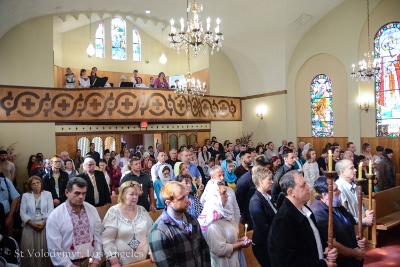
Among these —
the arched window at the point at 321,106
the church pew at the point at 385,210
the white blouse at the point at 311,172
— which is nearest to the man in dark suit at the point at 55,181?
the white blouse at the point at 311,172

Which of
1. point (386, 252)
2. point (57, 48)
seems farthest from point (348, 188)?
point (57, 48)

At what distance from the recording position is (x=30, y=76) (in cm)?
1052

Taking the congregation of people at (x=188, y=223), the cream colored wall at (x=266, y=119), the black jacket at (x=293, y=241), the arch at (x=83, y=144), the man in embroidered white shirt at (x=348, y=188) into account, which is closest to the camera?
the black jacket at (x=293, y=241)

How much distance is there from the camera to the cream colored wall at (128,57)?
13.6 meters

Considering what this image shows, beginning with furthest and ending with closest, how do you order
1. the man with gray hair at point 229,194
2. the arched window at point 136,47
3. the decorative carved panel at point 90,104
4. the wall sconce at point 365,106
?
the arched window at point 136,47
the wall sconce at point 365,106
the decorative carved panel at point 90,104
the man with gray hair at point 229,194

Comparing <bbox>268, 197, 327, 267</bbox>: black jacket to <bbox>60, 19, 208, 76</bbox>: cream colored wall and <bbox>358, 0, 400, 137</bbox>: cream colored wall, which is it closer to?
<bbox>358, 0, 400, 137</bbox>: cream colored wall

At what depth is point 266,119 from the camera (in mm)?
14086

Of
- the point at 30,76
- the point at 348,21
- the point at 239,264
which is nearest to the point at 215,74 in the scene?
the point at 348,21

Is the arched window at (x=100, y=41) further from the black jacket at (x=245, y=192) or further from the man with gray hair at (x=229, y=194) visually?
the man with gray hair at (x=229, y=194)

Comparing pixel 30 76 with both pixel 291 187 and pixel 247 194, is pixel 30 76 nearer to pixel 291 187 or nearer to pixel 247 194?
pixel 247 194

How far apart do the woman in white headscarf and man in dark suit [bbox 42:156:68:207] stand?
3133 mm

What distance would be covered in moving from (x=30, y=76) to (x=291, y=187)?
10.5 m

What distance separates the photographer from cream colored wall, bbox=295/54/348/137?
471 inches

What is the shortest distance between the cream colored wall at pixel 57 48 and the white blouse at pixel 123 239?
11.5 m
